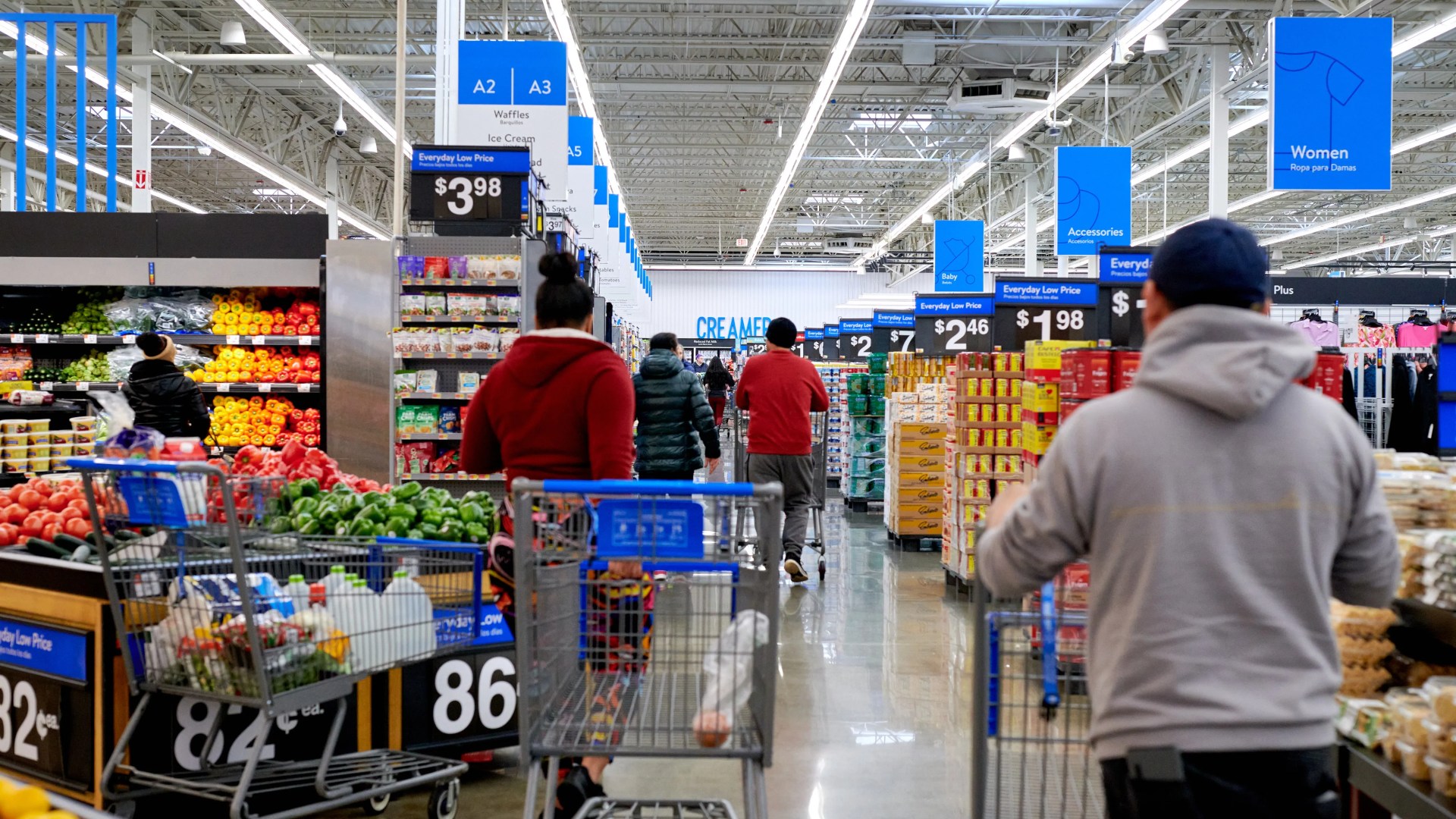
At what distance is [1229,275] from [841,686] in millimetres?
4173

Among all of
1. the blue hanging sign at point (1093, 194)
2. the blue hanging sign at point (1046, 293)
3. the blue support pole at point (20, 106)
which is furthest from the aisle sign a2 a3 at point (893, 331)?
the blue support pole at point (20, 106)

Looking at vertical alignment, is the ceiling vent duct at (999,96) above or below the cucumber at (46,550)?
above

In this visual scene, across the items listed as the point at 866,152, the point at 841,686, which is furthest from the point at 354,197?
the point at 841,686

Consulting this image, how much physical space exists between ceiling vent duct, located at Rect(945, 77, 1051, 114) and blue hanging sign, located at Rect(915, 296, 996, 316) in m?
6.09

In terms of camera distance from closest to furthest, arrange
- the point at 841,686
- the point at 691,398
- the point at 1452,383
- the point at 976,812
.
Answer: the point at 976,812, the point at 1452,383, the point at 841,686, the point at 691,398

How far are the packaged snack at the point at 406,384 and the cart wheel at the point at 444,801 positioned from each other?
4.03m

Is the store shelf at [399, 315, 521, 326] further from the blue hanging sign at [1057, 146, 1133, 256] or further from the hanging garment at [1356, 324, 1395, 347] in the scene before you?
the hanging garment at [1356, 324, 1395, 347]

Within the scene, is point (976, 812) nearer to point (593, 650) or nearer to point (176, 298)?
point (593, 650)

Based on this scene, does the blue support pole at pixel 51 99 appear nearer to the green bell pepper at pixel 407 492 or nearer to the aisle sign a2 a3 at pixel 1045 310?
the green bell pepper at pixel 407 492

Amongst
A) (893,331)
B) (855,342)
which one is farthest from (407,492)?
(855,342)

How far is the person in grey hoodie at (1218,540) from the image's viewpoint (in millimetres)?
1709

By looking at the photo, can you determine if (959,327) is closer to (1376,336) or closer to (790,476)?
(790,476)

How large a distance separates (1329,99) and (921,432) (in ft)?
13.6

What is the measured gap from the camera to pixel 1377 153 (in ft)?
30.0
